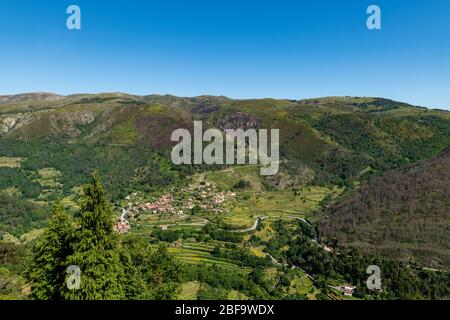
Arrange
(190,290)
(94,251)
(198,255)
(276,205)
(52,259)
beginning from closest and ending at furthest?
(94,251)
(52,259)
(190,290)
(198,255)
(276,205)

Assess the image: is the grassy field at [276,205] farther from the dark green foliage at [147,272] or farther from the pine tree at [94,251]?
the pine tree at [94,251]

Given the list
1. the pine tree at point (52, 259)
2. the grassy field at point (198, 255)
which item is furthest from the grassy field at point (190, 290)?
the pine tree at point (52, 259)

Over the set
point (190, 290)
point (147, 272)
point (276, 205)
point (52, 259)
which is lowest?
point (190, 290)

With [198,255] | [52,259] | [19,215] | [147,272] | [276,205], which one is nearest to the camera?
[52,259]

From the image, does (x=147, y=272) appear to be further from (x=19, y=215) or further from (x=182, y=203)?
(x=19, y=215)

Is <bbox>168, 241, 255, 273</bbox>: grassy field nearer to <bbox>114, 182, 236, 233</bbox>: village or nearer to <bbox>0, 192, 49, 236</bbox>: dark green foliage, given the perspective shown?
<bbox>114, 182, 236, 233</bbox>: village

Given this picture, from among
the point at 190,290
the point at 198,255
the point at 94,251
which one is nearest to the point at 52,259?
the point at 94,251

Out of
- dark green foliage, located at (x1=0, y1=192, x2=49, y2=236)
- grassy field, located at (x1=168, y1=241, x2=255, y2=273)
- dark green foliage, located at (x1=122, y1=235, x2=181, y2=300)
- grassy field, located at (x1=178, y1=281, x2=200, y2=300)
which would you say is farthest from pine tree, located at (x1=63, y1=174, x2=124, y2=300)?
dark green foliage, located at (x1=0, y1=192, x2=49, y2=236)
